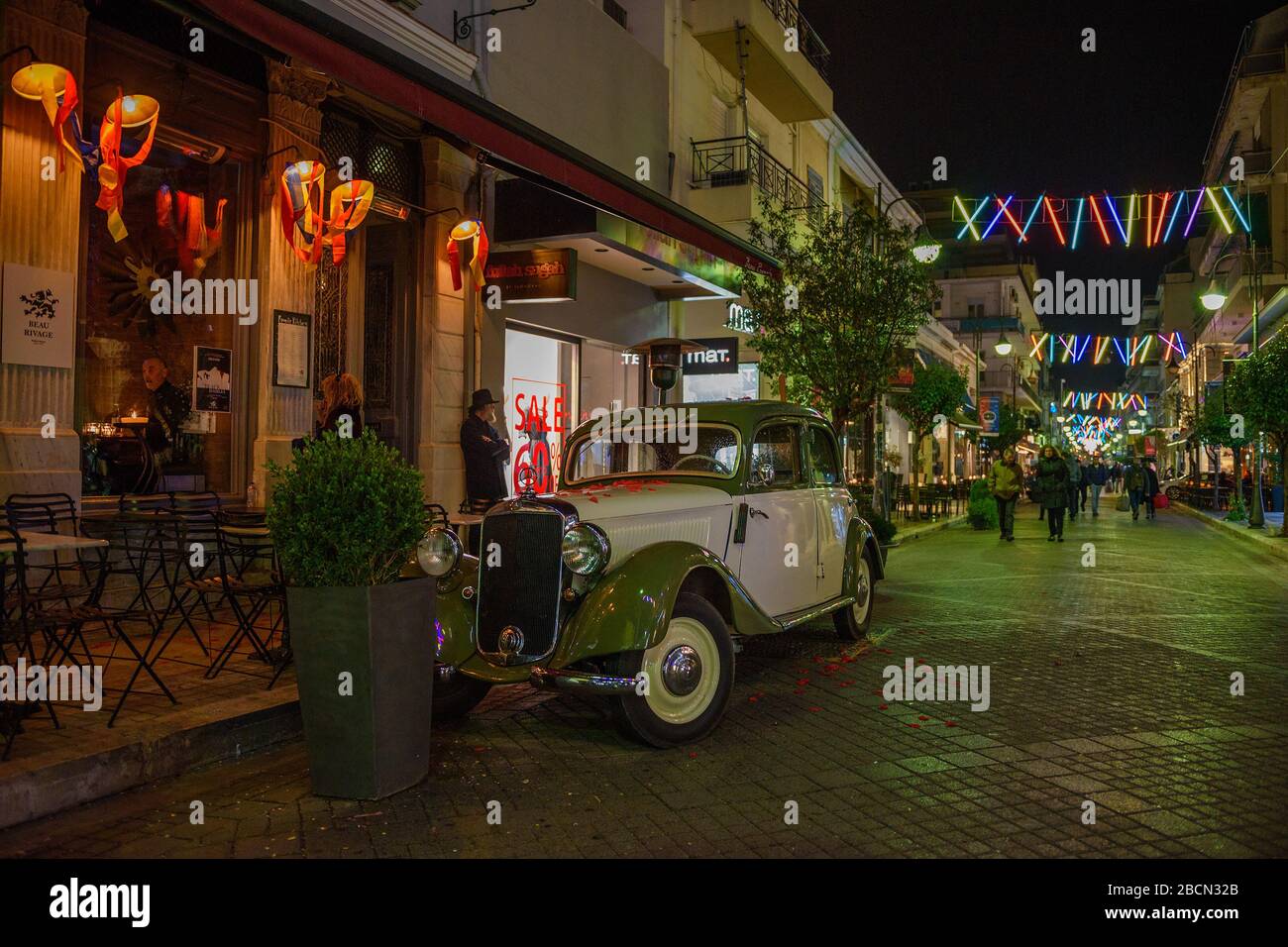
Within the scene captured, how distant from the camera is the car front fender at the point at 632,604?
4980 mm

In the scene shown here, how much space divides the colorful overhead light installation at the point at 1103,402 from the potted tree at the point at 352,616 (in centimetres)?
7768

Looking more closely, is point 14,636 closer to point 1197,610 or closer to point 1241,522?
point 1197,610

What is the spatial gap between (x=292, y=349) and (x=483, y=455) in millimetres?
2116

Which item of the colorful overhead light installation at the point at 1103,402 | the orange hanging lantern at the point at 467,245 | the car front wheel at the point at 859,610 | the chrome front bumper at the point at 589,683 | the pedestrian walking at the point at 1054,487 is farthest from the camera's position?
A: the colorful overhead light installation at the point at 1103,402

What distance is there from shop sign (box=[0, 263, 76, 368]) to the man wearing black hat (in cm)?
367

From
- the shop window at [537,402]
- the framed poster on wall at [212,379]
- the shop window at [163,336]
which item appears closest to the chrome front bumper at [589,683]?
the shop window at [163,336]

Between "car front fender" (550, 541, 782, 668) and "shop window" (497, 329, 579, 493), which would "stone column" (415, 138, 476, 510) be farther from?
"car front fender" (550, 541, 782, 668)

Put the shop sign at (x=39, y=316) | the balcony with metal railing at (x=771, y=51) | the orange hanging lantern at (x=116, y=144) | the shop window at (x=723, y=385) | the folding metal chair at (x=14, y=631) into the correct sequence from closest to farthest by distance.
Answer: the folding metal chair at (x=14, y=631) → the shop sign at (x=39, y=316) → the orange hanging lantern at (x=116, y=144) → the balcony with metal railing at (x=771, y=51) → the shop window at (x=723, y=385)

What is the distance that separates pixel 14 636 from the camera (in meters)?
5.29

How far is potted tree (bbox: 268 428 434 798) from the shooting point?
169 inches

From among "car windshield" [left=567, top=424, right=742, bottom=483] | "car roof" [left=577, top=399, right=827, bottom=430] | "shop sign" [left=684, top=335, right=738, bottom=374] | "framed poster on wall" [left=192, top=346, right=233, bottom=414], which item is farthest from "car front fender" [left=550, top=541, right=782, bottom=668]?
"shop sign" [left=684, top=335, right=738, bottom=374]
